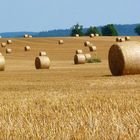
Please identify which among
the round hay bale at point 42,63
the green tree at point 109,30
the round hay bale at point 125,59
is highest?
the round hay bale at point 125,59

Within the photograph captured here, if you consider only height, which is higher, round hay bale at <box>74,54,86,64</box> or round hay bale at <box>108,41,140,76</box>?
round hay bale at <box>108,41,140,76</box>

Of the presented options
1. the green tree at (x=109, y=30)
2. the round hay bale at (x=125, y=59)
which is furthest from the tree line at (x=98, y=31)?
the round hay bale at (x=125, y=59)

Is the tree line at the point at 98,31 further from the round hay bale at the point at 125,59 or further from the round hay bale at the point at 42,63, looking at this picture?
the round hay bale at the point at 125,59

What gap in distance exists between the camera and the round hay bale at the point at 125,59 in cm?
2144

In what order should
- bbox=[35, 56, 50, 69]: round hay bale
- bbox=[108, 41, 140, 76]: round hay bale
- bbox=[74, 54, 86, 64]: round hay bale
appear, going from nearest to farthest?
bbox=[108, 41, 140, 76]: round hay bale < bbox=[35, 56, 50, 69]: round hay bale < bbox=[74, 54, 86, 64]: round hay bale

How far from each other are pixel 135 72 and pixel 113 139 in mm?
17514

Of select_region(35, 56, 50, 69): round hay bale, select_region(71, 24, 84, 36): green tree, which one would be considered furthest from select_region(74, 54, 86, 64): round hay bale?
select_region(71, 24, 84, 36): green tree

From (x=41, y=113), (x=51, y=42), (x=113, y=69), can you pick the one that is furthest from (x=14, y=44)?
(x=41, y=113)

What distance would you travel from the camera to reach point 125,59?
2147 centimetres

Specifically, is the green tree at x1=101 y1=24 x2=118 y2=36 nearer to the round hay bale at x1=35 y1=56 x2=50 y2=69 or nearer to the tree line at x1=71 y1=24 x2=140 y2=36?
the tree line at x1=71 y1=24 x2=140 y2=36

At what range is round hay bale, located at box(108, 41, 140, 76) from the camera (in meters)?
21.4

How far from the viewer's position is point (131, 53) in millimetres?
21719

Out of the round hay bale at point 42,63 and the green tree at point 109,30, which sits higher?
the round hay bale at point 42,63

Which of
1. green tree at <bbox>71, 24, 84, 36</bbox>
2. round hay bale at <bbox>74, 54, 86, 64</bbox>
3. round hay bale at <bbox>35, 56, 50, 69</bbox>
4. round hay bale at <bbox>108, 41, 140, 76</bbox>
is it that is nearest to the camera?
round hay bale at <bbox>108, 41, 140, 76</bbox>
